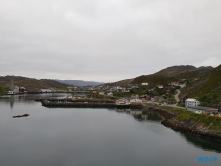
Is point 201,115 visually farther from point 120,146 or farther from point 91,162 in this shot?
point 91,162

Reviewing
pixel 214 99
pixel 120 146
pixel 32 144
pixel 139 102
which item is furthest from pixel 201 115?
pixel 139 102

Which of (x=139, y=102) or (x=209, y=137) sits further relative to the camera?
(x=139, y=102)

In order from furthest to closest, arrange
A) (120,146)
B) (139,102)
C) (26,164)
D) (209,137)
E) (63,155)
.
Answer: (139,102)
(209,137)
(120,146)
(63,155)
(26,164)

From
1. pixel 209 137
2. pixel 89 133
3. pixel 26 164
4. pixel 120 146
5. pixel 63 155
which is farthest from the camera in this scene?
pixel 89 133

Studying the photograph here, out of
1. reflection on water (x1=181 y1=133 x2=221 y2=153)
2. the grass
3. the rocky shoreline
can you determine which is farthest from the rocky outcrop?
reflection on water (x1=181 y1=133 x2=221 y2=153)

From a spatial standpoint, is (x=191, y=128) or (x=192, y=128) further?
(x=191, y=128)

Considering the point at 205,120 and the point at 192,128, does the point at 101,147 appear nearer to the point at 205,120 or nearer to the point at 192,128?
the point at 192,128

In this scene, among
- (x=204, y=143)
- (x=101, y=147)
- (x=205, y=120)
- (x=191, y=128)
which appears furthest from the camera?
(x=191, y=128)

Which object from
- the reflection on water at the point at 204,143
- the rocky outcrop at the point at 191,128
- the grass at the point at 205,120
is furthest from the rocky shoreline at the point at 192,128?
the reflection on water at the point at 204,143

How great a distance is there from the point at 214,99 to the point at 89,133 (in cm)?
3233

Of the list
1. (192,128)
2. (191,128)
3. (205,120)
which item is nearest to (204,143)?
(192,128)

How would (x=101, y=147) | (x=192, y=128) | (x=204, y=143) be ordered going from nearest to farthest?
(x=101, y=147)
(x=204, y=143)
(x=192, y=128)

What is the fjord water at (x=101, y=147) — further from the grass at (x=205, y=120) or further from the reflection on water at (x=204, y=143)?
the grass at (x=205, y=120)

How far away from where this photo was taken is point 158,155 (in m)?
25.7
